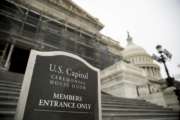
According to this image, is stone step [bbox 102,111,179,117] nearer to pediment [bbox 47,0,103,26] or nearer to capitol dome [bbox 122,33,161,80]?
pediment [bbox 47,0,103,26]

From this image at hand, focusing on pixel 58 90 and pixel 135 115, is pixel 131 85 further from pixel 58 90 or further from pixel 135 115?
pixel 58 90

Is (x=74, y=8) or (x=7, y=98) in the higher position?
(x=74, y=8)

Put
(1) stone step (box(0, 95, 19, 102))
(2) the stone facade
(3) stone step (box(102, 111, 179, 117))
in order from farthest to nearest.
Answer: (2) the stone facade
(3) stone step (box(102, 111, 179, 117))
(1) stone step (box(0, 95, 19, 102))

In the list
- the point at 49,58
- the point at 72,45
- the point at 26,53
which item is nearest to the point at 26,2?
the point at 26,53

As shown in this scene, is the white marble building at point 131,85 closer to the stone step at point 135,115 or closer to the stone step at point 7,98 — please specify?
the stone step at point 135,115

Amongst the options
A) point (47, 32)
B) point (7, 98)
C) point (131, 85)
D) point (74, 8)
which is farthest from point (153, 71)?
point (7, 98)

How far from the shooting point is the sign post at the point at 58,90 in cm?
198

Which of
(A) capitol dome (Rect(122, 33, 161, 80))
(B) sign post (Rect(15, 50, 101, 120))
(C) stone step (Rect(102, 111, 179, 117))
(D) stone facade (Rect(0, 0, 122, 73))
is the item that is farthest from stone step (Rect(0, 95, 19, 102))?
(A) capitol dome (Rect(122, 33, 161, 80))

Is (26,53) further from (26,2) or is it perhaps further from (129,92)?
(129,92)

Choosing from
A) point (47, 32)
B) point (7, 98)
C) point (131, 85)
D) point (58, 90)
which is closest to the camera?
point (58, 90)

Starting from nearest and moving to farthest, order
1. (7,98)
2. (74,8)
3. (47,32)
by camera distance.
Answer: (7,98) < (47,32) < (74,8)

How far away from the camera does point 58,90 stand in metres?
2.28

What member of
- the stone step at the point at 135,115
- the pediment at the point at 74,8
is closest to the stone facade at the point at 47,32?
the pediment at the point at 74,8

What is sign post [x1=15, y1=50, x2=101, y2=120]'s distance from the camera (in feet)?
6.50
